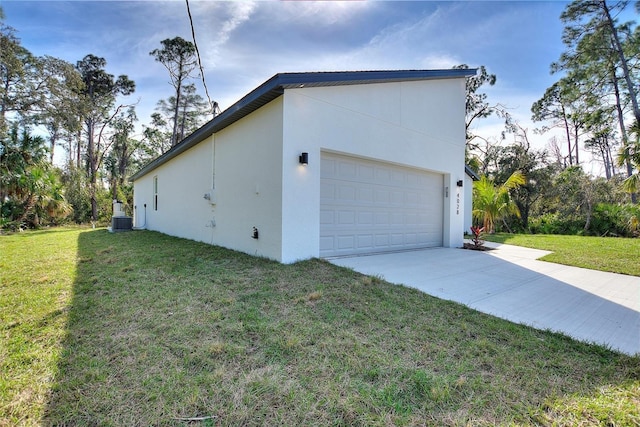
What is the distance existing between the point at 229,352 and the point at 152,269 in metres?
3.41

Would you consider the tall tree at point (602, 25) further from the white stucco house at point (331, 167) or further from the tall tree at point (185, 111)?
the tall tree at point (185, 111)

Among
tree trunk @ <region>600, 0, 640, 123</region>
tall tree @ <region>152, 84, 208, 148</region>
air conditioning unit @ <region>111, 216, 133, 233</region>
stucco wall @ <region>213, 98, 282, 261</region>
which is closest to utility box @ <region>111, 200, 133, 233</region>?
air conditioning unit @ <region>111, 216, 133, 233</region>

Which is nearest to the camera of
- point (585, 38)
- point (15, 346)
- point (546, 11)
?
point (15, 346)

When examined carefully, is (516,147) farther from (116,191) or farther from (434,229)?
(116,191)

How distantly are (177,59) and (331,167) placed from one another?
20422 millimetres

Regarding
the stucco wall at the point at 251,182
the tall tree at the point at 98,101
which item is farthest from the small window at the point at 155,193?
the tall tree at the point at 98,101

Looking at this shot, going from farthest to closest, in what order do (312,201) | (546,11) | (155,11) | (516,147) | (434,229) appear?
(516,147) < (434,229) < (546,11) < (155,11) < (312,201)

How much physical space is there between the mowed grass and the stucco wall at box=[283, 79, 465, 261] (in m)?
1.86

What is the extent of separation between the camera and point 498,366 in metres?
2.25

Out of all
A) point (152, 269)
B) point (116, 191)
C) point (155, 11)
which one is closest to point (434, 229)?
point (152, 269)

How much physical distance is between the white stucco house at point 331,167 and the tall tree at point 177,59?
14773 millimetres

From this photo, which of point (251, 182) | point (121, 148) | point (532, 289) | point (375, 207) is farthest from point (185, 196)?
point (121, 148)

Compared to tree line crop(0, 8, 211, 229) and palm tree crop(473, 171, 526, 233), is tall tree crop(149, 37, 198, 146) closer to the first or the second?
tree line crop(0, 8, 211, 229)

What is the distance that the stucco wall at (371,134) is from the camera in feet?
17.6
